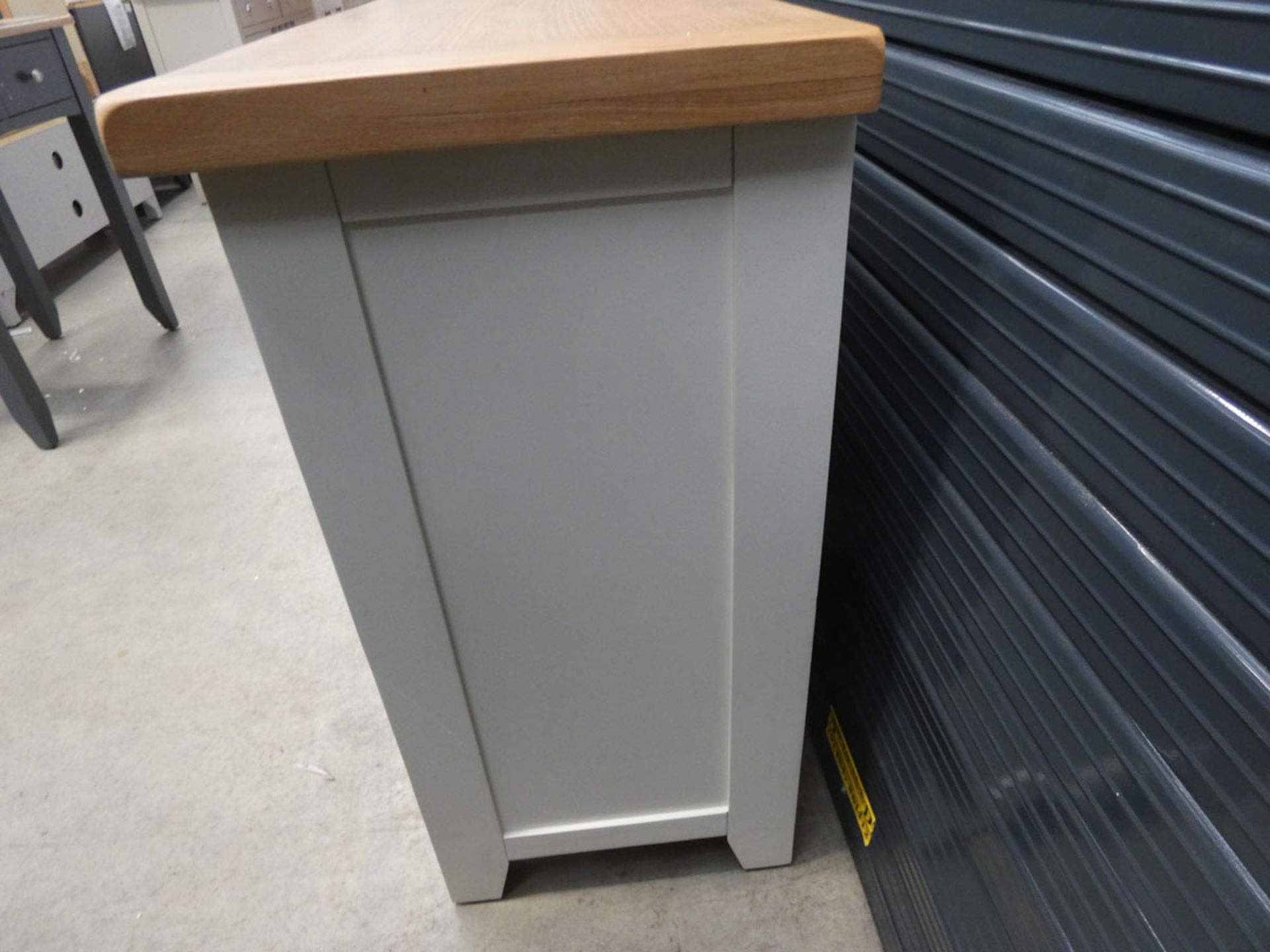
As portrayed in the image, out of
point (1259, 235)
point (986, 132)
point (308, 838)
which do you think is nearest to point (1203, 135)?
point (1259, 235)

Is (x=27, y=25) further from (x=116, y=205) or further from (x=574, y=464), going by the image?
(x=574, y=464)

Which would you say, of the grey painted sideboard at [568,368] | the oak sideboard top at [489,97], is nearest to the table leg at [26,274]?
the grey painted sideboard at [568,368]

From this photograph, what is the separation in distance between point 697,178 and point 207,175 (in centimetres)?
32

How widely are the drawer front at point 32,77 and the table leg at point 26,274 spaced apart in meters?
0.22

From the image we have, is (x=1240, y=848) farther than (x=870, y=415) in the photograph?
No

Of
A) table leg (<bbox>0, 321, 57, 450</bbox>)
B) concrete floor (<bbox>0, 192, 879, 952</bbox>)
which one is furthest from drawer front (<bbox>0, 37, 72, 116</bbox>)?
concrete floor (<bbox>0, 192, 879, 952</bbox>)

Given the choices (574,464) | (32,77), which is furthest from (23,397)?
(574,464)

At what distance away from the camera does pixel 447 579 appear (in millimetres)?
707

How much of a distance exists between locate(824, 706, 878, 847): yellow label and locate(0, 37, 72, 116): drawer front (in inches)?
80.1

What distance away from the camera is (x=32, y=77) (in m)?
1.80

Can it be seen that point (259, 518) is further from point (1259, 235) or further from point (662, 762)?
point (1259, 235)

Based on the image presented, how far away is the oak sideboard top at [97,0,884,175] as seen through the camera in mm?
480

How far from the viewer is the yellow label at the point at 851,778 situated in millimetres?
906

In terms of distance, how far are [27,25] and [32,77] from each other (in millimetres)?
104
